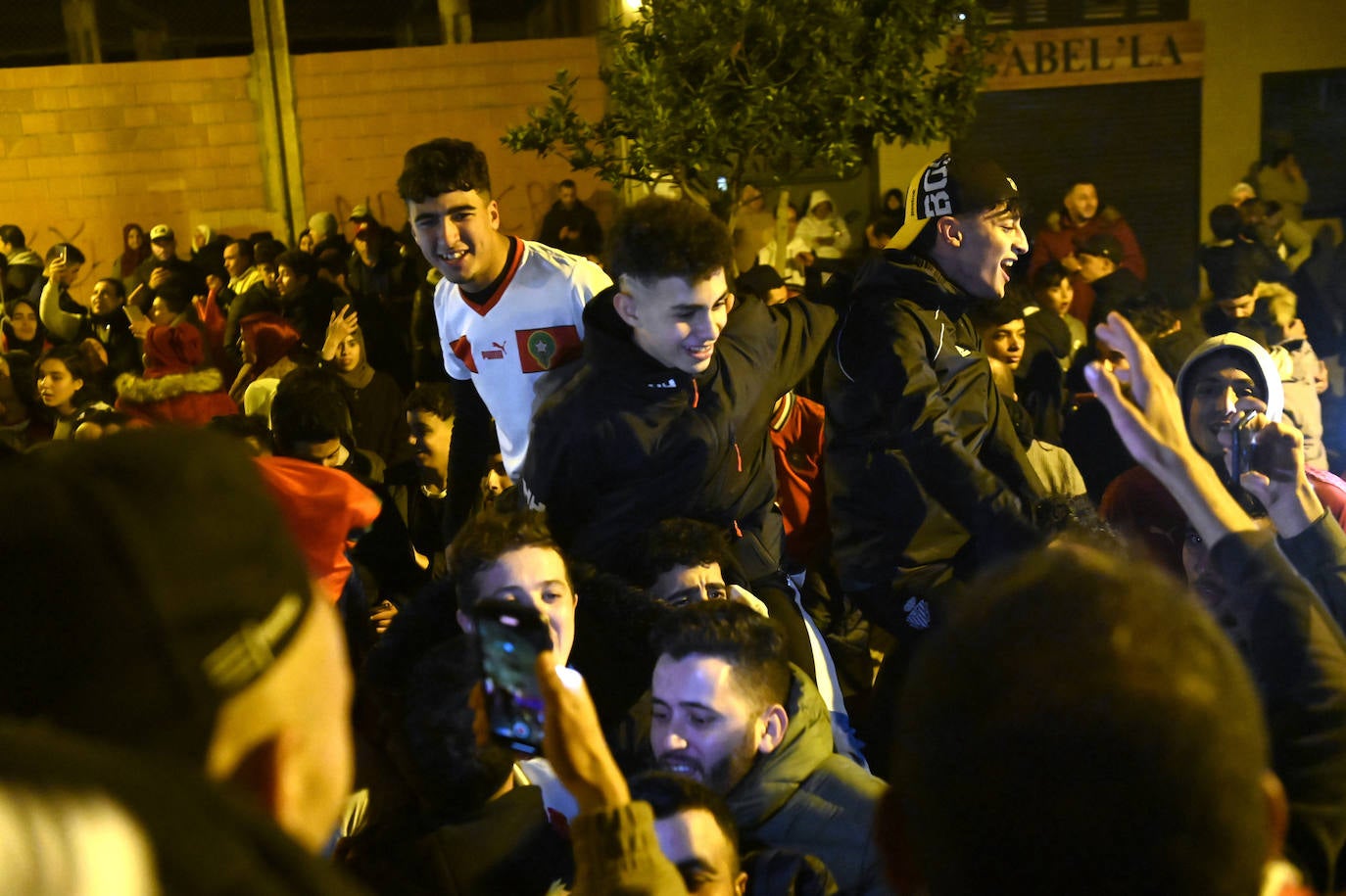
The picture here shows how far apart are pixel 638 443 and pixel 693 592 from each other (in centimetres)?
40

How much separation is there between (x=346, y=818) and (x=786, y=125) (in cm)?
545

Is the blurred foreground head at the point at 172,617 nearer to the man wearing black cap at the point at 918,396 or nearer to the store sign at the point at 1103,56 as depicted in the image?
the man wearing black cap at the point at 918,396

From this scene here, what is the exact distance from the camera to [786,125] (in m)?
7.46

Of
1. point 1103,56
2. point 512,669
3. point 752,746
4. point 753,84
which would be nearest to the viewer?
point 512,669

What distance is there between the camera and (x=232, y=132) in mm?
14711

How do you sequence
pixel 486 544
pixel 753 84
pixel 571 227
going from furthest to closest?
1. pixel 571 227
2. pixel 753 84
3. pixel 486 544

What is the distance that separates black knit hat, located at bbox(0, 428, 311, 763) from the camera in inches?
32.9

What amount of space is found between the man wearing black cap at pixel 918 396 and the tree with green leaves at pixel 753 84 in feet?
11.2

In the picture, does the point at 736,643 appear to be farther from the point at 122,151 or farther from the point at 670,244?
the point at 122,151

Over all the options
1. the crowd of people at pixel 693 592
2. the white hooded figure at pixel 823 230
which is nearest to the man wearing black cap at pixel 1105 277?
the crowd of people at pixel 693 592

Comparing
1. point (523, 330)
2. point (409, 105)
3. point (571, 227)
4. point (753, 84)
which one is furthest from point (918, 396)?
point (409, 105)

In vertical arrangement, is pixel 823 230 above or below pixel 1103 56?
below

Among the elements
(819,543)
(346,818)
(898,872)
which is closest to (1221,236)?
(819,543)

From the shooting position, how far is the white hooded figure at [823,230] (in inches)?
508
